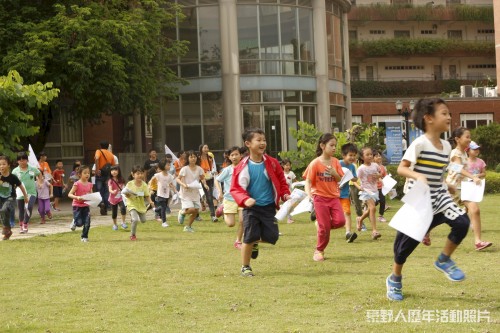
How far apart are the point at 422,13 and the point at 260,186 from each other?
210ft

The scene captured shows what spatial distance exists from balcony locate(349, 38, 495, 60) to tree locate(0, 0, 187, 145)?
38386 mm

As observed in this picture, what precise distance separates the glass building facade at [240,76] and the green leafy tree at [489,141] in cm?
1271

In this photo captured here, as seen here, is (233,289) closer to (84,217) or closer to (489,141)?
(84,217)

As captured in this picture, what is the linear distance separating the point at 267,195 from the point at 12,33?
69.8 ft

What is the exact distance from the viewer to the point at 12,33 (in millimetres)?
29984

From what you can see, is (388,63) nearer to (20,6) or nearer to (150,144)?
(150,144)

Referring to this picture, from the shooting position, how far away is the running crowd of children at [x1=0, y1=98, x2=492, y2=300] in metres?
8.26

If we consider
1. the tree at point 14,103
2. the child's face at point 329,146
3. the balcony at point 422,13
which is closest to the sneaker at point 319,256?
the child's face at point 329,146

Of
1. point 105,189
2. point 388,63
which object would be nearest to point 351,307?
point 105,189

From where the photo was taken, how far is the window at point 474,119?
61.6 m

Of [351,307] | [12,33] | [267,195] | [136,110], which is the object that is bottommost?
[351,307]

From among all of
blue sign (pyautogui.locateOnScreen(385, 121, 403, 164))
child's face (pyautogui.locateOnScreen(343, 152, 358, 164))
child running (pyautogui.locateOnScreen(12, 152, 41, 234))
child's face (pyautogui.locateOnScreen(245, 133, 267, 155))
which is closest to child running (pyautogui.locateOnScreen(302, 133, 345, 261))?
child's face (pyautogui.locateOnScreen(245, 133, 267, 155))

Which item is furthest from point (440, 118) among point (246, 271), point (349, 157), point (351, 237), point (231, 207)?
point (231, 207)

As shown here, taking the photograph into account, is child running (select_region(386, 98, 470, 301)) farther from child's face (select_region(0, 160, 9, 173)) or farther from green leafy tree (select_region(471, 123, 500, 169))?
green leafy tree (select_region(471, 123, 500, 169))
